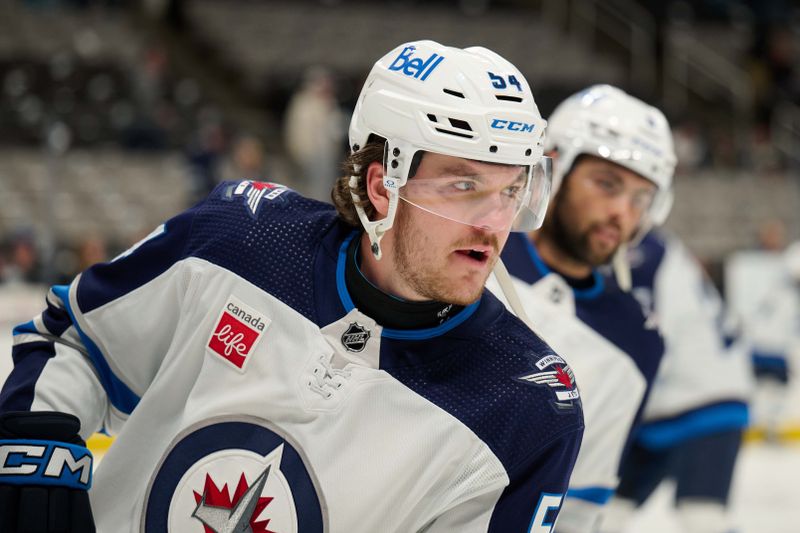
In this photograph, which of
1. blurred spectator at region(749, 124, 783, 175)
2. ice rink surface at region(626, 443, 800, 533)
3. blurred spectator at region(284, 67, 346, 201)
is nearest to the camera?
ice rink surface at region(626, 443, 800, 533)

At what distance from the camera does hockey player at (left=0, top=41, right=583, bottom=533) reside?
5.98 ft

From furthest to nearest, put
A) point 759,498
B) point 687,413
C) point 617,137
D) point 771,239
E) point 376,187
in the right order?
point 771,239 → point 759,498 → point 687,413 → point 617,137 → point 376,187

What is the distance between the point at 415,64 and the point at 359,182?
8.9 inches

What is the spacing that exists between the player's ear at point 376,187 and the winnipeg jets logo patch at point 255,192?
199 millimetres

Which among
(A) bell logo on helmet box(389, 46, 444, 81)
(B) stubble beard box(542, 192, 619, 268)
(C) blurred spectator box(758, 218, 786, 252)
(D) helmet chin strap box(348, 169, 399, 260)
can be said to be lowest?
(C) blurred spectator box(758, 218, 786, 252)

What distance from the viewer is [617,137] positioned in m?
2.96

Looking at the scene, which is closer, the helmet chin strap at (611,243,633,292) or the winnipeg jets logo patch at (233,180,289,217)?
the winnipeg jets logo patch at (233,180,289,217)

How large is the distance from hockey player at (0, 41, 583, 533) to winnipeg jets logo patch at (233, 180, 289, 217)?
0.8 inches

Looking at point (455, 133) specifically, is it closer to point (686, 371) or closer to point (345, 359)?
point (345, 359)

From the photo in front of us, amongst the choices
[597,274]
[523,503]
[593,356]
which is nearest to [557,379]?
[523,503]

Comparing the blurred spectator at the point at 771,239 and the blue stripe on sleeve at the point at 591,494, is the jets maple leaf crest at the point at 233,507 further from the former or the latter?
the blurred spectator at the point at 771,239

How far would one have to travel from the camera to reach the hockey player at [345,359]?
182 centimetres

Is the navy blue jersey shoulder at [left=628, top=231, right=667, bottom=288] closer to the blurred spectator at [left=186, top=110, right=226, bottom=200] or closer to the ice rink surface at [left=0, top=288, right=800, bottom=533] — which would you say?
the ice rink surface at [left=0, top=288, right=800, bottom=533]

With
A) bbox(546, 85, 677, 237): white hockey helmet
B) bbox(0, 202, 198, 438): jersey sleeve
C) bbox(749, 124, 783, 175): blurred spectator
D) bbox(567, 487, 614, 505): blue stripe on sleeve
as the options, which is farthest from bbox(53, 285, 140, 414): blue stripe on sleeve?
bbox(749, 124, 783, 175): blurred spectator
